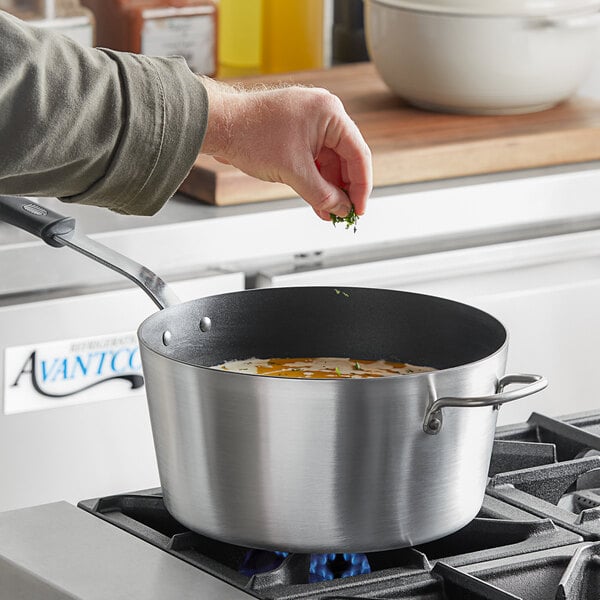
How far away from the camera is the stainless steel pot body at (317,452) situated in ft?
2.40

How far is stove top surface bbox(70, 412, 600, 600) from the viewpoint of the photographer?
2.49ft

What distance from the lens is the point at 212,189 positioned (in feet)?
5.73

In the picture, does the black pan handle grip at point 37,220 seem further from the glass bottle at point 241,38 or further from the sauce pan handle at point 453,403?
the glass bottle at point 241,38

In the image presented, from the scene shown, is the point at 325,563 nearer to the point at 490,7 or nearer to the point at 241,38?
the point at 490,7

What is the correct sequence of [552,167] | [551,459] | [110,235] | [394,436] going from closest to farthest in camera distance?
[394,436] → [551,459] → [110,235] → [552,167]

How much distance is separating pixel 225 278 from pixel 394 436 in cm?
100

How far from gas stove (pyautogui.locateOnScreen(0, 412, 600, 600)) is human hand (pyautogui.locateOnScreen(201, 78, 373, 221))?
9.5 inches

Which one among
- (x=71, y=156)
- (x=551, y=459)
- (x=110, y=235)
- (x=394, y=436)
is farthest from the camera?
(x=110, y=235)

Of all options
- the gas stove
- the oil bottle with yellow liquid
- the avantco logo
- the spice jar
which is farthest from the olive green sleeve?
the oil bottle with yellow liquid

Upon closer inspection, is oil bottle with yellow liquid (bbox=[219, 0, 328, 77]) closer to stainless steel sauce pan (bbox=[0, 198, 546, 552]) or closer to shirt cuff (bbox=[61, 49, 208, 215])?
shirt cuff (bbox=[61, 49, 208, 215])

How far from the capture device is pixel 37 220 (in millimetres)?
960

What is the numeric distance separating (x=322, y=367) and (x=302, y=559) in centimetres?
18

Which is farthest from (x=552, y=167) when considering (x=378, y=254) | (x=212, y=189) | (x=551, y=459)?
(x=551, y=459)

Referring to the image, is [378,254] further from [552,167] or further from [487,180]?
[552,167]
